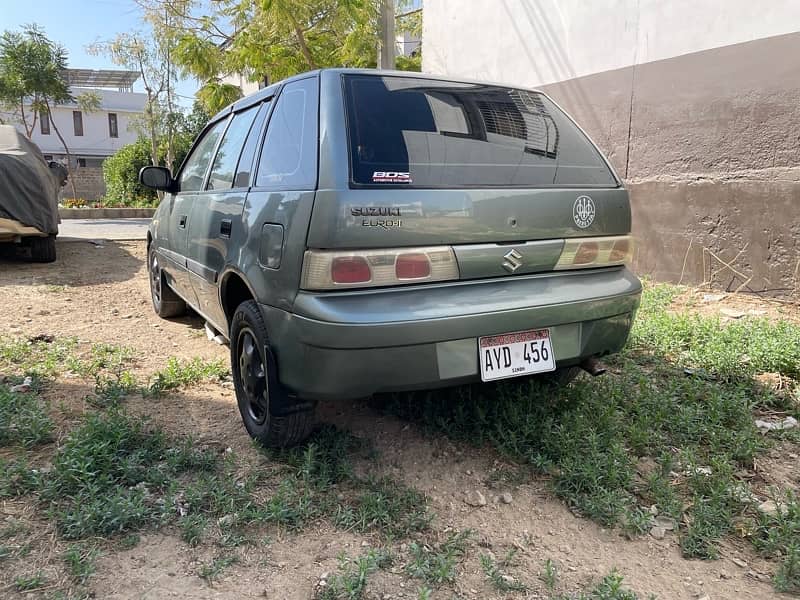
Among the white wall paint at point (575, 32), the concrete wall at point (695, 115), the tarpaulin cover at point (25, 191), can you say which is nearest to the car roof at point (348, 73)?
the concrete wall at point (695, 115)

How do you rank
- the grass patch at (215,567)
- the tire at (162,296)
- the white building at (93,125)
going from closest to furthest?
1. the grass patch at (215,567)
2. the tire at (162,296)
3. the white building at (93,125)

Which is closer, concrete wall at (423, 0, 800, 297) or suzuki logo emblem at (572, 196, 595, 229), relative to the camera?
suzuki logo emblem at (572, 196, 595, 229)

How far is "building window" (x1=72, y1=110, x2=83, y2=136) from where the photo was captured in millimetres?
38562

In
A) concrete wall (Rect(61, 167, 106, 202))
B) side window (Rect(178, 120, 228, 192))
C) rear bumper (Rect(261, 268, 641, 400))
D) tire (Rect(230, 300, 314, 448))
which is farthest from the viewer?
concrete wall (Rect(61, 167, 106, 202))

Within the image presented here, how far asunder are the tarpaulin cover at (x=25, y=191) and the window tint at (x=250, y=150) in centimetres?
549

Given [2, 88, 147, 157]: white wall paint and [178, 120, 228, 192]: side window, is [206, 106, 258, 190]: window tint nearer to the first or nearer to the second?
[178, 120, 228, 192]: side window

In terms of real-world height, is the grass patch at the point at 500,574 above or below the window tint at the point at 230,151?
below

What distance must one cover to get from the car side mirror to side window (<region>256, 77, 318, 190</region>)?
164cm

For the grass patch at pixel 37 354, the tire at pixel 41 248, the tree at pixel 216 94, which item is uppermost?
the tree at pixel 216 94

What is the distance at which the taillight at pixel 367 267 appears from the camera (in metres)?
2.30

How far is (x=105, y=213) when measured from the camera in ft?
62.5

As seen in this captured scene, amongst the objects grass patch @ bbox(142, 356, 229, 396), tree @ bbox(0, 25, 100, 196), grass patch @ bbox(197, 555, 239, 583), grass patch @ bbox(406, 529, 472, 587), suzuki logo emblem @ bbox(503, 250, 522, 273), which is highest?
tree @ bbox(0, 25, 100, 196)

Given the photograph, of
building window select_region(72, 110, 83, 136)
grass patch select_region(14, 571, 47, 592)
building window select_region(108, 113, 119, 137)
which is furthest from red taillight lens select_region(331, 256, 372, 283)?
building window select_region(72, 110, 83, 136)

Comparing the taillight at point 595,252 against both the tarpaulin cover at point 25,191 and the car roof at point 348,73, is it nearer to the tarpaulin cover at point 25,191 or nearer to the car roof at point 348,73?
the car roof at point 348,73
